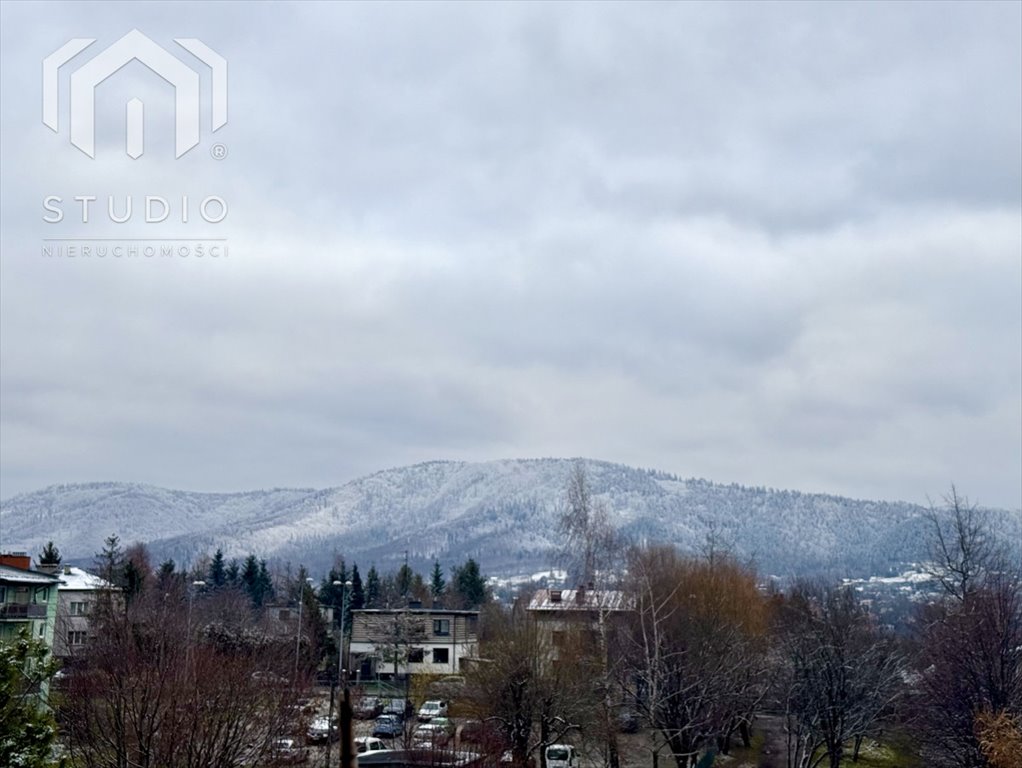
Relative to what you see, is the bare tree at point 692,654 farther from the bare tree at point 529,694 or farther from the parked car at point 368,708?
the parked car at point 368,708

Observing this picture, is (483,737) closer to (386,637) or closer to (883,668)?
(883,668)

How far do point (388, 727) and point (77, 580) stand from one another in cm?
3600

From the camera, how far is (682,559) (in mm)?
51969

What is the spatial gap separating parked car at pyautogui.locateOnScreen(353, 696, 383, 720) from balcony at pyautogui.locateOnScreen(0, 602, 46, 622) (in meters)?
16.1

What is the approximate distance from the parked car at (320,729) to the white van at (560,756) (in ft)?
24.4

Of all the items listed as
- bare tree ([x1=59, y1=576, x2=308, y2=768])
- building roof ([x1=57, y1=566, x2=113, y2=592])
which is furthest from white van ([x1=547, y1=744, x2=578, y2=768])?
building roof ([x1=57, y1=566, x2=113, y2=592])

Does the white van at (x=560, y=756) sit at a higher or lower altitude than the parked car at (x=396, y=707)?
lower

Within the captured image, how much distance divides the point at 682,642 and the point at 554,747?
6701mm

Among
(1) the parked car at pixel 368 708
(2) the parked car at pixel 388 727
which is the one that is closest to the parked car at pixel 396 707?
(1) the parked car at pixel 368 708

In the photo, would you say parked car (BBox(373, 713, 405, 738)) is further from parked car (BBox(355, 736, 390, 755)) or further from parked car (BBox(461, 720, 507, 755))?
parked car (BBox(461, 720, 507, 755))

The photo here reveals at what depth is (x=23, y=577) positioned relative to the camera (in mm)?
49781

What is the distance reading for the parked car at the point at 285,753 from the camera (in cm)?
2608

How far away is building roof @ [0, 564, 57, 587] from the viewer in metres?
48.6

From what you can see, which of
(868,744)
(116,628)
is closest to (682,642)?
(868,744)
